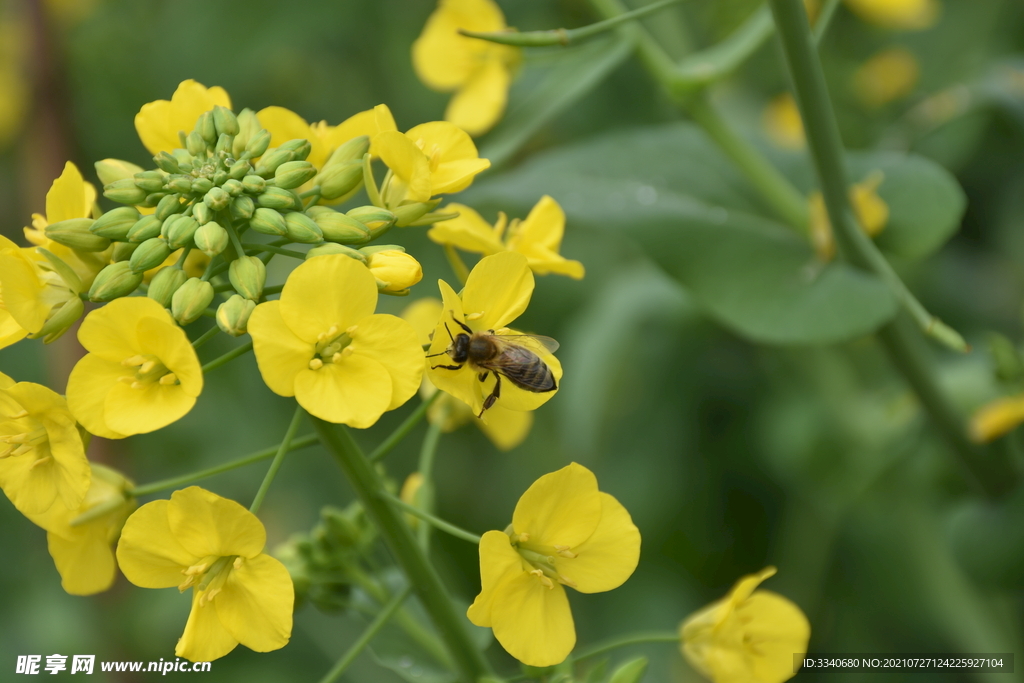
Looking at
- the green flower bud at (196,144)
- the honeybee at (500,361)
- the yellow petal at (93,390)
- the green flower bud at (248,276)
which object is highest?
the green flower bud at (196,144)

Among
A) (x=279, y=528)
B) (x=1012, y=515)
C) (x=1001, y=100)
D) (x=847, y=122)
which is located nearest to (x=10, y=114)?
(x=279, y=528)

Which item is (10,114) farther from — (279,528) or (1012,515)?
(1012,515)

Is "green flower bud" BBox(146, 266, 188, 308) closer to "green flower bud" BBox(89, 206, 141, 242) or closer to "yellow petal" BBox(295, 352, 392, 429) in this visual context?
"green flower bud" BBox(89, 206, 141, 242)

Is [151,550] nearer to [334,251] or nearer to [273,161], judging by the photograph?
[334,251]

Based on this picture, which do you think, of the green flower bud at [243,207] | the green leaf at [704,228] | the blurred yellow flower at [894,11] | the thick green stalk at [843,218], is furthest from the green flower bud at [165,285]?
the blurred yellow flower at [894,11]

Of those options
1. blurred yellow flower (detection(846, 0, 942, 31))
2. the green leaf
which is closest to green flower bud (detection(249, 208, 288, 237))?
the green leaf

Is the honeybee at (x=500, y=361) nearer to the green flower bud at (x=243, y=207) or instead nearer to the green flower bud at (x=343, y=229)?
the green flower bud at (x=343, y=229)
